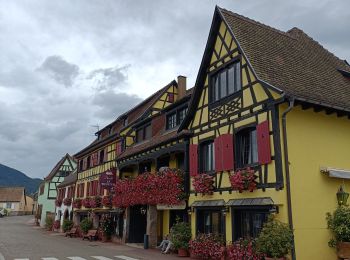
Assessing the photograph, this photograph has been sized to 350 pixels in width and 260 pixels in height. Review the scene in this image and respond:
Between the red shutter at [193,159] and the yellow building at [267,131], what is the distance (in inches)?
1.8

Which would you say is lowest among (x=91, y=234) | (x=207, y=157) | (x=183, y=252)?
(x=183, y=252)

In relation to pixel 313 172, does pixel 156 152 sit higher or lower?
higher

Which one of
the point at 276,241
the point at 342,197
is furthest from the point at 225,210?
the point at 342,197

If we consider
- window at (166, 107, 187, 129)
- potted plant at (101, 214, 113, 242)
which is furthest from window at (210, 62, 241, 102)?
potted plant at (101, 214, 113, 242)

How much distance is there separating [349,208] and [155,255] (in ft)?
28.6

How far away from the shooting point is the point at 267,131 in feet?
40.9

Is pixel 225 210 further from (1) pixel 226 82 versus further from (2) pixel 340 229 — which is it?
(1) pixel 226 82

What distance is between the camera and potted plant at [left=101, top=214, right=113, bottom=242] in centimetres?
2589

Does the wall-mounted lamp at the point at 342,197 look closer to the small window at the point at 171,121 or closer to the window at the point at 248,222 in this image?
the window at the point at 248,222

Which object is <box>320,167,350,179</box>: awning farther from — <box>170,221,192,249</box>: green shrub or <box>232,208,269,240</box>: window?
<box>170,221,192,249</box>: green shrub

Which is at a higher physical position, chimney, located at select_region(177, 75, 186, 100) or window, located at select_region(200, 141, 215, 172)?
chimney, located at select_region(177, 75, 186, 100)

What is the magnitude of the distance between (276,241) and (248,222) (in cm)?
259

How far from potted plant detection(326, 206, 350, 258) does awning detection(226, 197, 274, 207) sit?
2.09 meters

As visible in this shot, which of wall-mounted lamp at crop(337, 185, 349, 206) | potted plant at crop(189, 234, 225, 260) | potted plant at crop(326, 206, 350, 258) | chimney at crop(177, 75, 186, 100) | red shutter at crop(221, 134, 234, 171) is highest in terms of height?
chimney at crop(177, 75, 186, 100)
